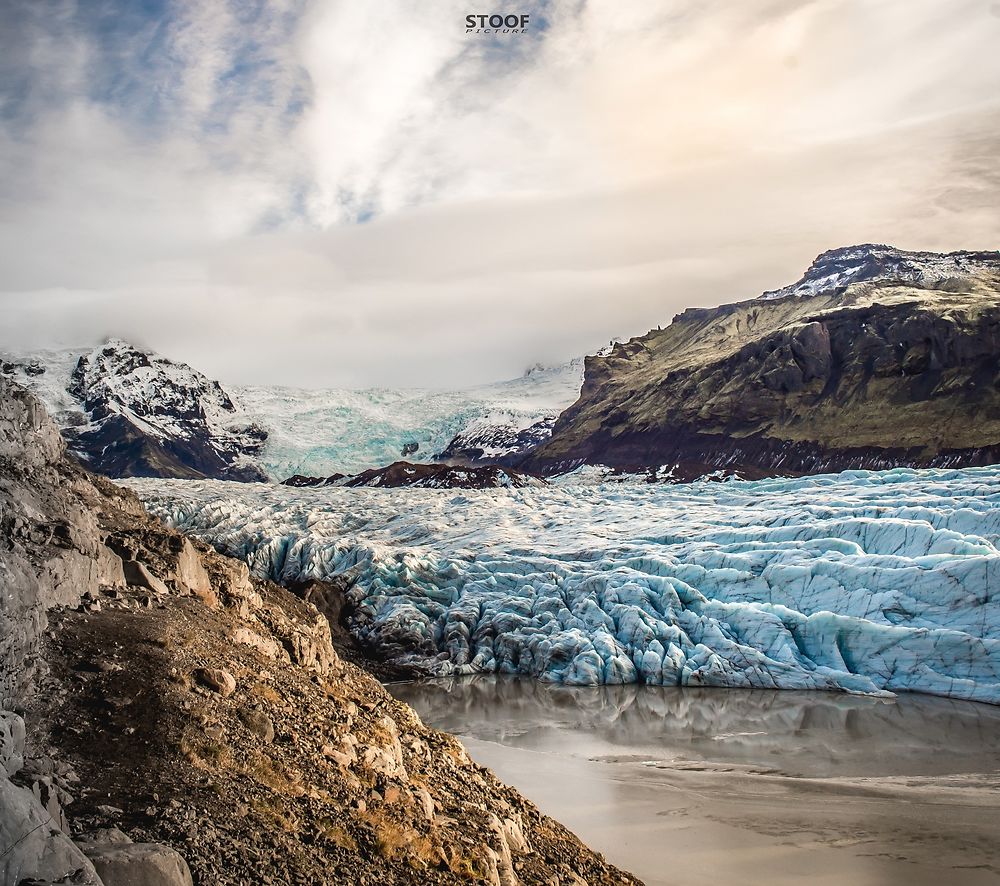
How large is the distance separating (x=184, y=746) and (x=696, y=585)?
104 feet

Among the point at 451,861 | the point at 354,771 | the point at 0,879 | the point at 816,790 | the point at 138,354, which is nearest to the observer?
the point at 0,879

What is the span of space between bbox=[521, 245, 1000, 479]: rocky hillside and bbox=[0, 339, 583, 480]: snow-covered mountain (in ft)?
57.7

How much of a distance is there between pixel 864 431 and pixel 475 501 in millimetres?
51299

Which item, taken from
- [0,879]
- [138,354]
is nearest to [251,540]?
[0,879]

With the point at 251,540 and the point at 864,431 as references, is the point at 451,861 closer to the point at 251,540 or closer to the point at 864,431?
the point at 251,540

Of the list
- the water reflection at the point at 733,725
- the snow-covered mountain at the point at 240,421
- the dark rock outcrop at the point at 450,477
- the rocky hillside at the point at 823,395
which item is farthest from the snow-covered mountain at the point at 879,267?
the water reflection at the point at 733,725

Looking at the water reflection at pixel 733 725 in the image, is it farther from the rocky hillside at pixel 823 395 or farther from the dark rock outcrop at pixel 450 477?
the rocky hillside at pixel 823 395

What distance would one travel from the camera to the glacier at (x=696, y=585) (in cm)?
3262

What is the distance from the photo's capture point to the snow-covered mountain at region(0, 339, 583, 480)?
140m

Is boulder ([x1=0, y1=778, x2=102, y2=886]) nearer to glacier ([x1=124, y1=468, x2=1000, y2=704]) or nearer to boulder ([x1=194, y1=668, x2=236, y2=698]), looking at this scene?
boulder ([x1=194, y1=668, x2=236, y2=698])

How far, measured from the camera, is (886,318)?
10731 cm

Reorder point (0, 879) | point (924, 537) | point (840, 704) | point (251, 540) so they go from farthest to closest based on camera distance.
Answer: point (251, 540) < point (924, 537) < point (840, 704) < point (0, 879)

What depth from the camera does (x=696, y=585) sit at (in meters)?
38.3

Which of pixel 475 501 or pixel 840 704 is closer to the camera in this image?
pixel 840 704
